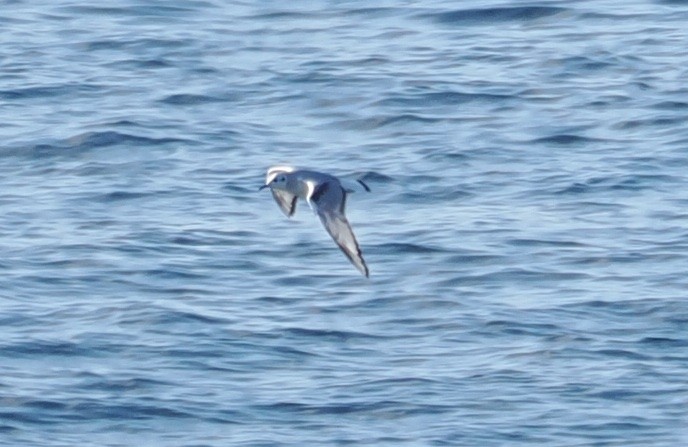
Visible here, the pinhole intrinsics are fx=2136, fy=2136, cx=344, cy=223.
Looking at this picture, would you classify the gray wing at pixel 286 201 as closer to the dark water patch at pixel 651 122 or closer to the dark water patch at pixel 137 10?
the dark water patch at pixel 651 122

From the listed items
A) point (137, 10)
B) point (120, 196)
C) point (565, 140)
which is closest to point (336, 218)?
point (120, 196)

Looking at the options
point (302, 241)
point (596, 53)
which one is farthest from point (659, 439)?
point (596, 53)

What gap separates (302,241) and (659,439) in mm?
3396

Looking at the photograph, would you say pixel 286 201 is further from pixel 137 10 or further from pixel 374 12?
pixel 137 10

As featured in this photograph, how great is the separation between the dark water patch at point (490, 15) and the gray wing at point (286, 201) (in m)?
7.74

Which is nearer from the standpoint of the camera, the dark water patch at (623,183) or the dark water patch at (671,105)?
the dark water patch at (623,183)

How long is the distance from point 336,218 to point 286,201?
1.23 m

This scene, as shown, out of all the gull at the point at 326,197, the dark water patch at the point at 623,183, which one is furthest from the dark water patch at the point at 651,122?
the gull at the point at 326,197

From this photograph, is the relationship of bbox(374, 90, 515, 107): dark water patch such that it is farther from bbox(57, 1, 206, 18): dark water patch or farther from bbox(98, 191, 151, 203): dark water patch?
bbox(57, 1, 206, 18): dark water patch

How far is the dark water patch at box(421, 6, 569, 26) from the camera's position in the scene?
18.5 metres

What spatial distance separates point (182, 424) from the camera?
10.8 meters

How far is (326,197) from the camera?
984 centimetres

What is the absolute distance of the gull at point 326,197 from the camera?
31.1ft

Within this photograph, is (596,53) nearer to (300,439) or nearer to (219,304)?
(219,304)
